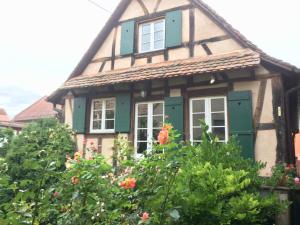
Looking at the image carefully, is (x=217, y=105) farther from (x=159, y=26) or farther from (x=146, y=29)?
(x=146, y=29)

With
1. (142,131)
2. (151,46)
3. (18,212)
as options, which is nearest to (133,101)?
(142,131)

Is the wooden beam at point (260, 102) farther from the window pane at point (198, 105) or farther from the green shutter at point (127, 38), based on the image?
the green shutter at point (127, 38)

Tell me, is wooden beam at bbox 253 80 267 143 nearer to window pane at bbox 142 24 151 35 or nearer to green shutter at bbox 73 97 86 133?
window pane at bbox 142 24 151 35

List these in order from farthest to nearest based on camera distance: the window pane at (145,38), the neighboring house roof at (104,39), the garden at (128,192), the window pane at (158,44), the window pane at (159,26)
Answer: the window pane at (145,38)
the window pane at (159,26)
the window pane at (158,44)
the neighboring house roof at (104,39)
the garden at (128,192)

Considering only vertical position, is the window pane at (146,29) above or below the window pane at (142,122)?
above

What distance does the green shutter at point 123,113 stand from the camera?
29.3ft

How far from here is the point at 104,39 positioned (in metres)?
10.5

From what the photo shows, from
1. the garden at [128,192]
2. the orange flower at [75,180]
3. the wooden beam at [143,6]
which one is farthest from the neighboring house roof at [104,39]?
the orange flower at [75,180]

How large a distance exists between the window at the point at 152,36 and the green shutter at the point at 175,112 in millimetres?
1903

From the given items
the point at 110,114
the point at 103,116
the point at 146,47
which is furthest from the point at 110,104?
the point at 146,47

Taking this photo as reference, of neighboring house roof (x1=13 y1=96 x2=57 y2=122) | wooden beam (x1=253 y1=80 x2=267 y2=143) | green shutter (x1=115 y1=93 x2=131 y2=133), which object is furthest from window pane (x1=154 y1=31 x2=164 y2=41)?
neighboring house roof (x1=13 y1=96 x2=57 y2=122)

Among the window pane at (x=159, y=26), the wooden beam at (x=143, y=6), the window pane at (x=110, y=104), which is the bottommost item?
the window pane at (x=110, y=104)

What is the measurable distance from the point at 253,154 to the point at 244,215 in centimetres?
399

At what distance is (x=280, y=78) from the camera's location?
22.9 ft
